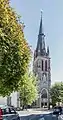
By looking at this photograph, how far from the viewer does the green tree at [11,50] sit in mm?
15555

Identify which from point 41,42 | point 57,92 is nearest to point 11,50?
point 57,92

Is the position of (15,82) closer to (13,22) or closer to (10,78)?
(10,78)

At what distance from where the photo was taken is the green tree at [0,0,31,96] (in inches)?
612

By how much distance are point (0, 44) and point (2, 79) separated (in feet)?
14.1

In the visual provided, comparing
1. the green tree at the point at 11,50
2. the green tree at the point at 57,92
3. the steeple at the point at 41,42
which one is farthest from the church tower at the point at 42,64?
the green tree at the point at 11,50

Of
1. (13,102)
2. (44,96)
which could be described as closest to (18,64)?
(13,102)

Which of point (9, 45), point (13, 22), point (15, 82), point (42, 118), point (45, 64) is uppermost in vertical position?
point (45, 64)

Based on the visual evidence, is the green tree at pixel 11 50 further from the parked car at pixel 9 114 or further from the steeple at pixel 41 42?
the steeple at pixel 41 42

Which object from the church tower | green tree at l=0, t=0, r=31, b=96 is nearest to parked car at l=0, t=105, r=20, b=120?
green tree at l=0, t=0, r=31, b=96

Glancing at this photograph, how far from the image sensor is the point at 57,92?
104000mm

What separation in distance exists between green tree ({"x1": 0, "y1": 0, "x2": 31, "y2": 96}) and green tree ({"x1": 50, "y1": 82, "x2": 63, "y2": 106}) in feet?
268

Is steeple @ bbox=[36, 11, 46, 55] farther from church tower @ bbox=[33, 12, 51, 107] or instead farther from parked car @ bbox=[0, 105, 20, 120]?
parked car @ bbox=[0, 105, 20, 120]

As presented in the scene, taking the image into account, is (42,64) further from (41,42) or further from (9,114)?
(9,114)

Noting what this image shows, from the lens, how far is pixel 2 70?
18375mm
